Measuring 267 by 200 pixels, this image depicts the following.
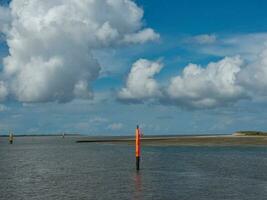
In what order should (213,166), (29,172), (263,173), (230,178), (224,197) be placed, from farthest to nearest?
(213,166), (29,172), (263,173), (230,178), (224,197)

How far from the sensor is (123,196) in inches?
1438

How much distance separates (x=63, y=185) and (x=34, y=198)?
7.54 m

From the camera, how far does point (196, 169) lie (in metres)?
57.1

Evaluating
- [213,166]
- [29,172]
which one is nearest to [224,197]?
[213,166]

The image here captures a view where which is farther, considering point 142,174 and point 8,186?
point 142,174

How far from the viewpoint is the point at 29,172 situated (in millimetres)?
56688

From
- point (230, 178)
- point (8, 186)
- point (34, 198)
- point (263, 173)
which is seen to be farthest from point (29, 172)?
point (263, 173)

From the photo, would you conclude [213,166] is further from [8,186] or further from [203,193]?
[8,186]

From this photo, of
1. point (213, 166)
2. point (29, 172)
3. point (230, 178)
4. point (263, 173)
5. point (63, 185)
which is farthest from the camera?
point (213, 166)

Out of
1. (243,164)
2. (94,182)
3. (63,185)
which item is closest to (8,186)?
(63,185)

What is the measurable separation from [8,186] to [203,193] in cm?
1925

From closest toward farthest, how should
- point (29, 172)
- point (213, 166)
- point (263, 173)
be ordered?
1. point (263, 173)
2. point (29, 172)
3. point (213, 166)

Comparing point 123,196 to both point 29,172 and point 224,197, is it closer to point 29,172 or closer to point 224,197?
point 224,197

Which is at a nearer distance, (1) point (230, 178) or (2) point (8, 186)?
(2) point (8, 186)
